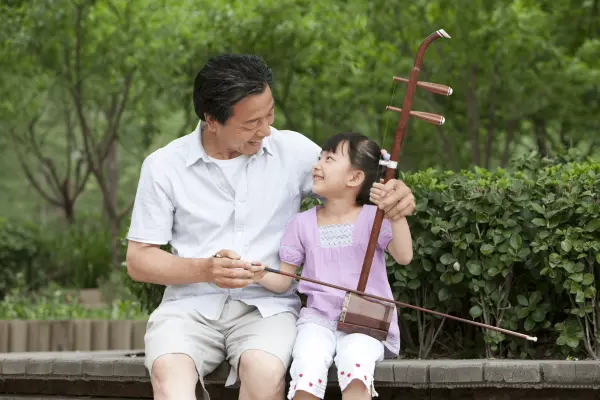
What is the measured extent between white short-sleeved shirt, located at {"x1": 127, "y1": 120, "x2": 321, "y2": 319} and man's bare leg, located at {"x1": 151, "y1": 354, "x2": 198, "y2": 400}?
1.00 ft

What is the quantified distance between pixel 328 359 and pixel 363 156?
872 mm

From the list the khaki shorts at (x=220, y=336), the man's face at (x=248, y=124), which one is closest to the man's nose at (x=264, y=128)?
the man's face at (x=248, y=124)

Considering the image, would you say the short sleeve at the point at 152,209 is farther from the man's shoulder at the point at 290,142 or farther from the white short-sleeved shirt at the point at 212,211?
the man's shoulder at the point at 290,142

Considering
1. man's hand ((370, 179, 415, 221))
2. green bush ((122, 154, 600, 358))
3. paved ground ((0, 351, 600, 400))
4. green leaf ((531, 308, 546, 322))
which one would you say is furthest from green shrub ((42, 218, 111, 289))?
man's hand ((370, 179, 415, 221))

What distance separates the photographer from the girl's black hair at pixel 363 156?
4359 millimetres

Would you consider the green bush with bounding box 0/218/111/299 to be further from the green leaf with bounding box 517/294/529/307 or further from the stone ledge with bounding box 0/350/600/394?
the stone ledge with bounding box 0/350/600/394

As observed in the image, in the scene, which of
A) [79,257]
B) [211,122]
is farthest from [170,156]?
[79,257]

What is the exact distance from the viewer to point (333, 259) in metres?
4.27

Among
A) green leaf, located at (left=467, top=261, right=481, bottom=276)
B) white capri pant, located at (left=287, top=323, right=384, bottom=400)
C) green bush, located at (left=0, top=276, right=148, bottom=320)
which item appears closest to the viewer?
white capri pant, located at (left=287, top=323, right=384, bottom=400)

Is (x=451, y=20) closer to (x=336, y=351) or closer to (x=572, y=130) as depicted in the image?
(x=572, y=130)

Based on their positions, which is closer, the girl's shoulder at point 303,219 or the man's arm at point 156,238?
the man's arm at point 156,238

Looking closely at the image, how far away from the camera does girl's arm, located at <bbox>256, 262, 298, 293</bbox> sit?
4.23m

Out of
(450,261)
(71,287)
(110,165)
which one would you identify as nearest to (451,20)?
(71,287)

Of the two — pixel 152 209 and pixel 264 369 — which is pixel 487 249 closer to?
pixel 264 369
